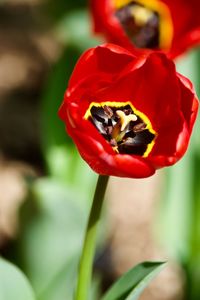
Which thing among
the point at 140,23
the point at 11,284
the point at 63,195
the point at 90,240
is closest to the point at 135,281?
the point at 90,240

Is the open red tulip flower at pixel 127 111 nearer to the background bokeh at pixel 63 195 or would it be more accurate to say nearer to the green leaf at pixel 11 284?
the green leaf at pixel 11 284

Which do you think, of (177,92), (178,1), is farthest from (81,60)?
(178,1)

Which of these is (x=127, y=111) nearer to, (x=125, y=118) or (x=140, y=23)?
(x=125, y=118)

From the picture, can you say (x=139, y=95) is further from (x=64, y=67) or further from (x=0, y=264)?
(x=64, y=67)

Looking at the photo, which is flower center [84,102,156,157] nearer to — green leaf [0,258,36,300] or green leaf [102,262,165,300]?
green leaf [102,262,165,300]

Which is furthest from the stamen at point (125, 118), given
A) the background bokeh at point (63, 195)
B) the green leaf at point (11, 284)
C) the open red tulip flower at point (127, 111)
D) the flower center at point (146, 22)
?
the flower center at point (146, 22)

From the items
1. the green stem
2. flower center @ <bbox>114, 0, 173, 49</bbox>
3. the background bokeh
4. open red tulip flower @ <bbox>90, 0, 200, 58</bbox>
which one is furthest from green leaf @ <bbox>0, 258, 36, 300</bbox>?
flower center @ <bbox>114, 0, 173, 49</bbox>
